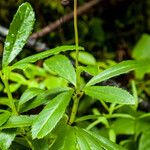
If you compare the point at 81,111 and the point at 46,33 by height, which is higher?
the point at 46,33

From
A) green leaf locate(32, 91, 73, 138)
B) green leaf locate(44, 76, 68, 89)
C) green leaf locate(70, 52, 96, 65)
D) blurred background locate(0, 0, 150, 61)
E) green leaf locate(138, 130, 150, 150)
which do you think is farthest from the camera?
blurred background locate(0, 0, 150, 61)

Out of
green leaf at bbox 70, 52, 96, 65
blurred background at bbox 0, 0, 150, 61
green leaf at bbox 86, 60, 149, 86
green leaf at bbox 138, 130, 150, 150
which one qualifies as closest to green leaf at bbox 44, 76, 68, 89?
green leaf at bbox 70, 52, 96, 65

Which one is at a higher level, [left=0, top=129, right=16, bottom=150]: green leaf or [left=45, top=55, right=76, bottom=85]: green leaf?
[left=45, top=55, right=76, bottom=85]: green leaf

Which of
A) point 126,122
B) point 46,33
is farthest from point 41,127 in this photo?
point 46,33

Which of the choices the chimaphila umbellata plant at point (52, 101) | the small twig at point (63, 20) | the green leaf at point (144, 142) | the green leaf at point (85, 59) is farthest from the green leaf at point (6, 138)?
the small twig at point (63, 20)

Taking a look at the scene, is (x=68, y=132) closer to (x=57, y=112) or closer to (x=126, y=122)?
(x=57, y=112)

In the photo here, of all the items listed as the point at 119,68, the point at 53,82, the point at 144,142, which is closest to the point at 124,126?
the point at 144,142

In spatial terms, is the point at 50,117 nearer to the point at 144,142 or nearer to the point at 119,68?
the point at 119,68

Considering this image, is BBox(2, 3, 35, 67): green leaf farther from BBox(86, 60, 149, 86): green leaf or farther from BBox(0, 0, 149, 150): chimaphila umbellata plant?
BBox(86, 60, 149, 86): green leaf
